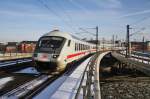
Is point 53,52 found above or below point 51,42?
below

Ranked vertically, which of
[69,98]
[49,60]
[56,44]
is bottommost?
[69,98]

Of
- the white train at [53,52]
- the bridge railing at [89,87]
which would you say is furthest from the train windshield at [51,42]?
the bridge railing at [89,87]

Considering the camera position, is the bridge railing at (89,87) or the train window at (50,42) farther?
the train window at (50,42)

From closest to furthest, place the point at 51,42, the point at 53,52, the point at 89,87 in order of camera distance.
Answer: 1. the point at 89,87
2. the point at 53,52
3. the point at 51,42

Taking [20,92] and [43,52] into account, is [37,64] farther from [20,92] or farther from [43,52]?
[20,92]

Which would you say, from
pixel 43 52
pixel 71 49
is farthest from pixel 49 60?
pixel 71 49

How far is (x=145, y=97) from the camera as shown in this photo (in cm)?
1588

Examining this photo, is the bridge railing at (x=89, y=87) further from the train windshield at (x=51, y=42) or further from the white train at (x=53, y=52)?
the train windshield at (x=51, y=42)

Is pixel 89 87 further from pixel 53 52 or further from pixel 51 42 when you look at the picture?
pixel 51 42

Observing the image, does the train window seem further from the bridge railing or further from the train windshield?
the bridge railing

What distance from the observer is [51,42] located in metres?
17.5

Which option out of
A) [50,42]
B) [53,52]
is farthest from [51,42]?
[53,52]

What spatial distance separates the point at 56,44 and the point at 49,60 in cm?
164

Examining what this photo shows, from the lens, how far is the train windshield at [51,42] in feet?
56.5
